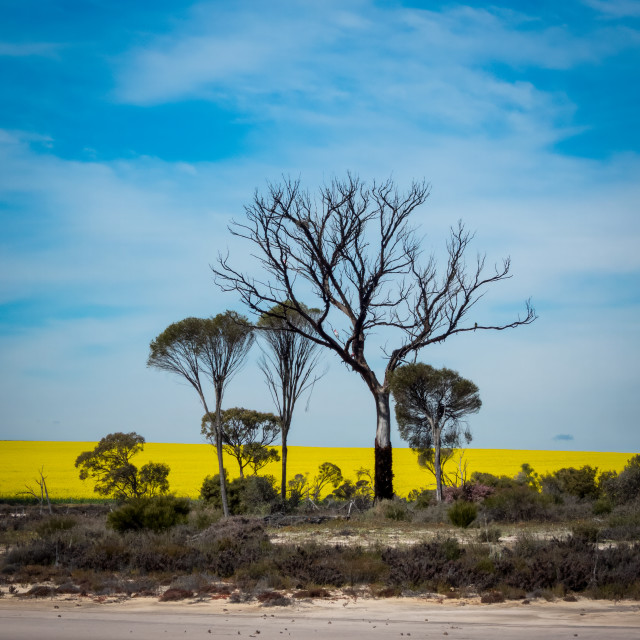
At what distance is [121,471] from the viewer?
3481 cm

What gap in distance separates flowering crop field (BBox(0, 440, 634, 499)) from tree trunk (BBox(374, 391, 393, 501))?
1558 centimetres

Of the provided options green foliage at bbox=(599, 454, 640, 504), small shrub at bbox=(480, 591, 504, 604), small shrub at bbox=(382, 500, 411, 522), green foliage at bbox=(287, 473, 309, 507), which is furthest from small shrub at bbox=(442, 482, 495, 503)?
small shrub at bbox=(480, 591, 504, 604)

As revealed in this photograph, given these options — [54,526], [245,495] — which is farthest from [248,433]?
[54,526]

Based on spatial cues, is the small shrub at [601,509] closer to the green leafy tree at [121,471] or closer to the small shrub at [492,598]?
the small shrub at [492,598]

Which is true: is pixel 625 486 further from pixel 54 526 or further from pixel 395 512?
pixel 54 526

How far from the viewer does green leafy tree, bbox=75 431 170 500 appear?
3472cm

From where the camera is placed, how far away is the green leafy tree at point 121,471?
34.7 metres

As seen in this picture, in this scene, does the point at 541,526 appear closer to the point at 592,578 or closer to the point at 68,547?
the point at 592,578

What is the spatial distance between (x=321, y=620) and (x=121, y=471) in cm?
2718

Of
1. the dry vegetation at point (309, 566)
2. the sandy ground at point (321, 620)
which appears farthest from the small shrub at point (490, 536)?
the sandy ground at point (321, 620)

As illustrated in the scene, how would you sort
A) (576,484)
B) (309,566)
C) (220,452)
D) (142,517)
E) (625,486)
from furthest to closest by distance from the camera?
(576,484) < (220,452) < (625,486) < (142,517) < (309,566)

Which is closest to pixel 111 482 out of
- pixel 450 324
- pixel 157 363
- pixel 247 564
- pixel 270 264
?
pixel 157 363

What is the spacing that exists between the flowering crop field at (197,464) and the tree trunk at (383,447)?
51.1 feet

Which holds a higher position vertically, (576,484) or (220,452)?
(220,452)
